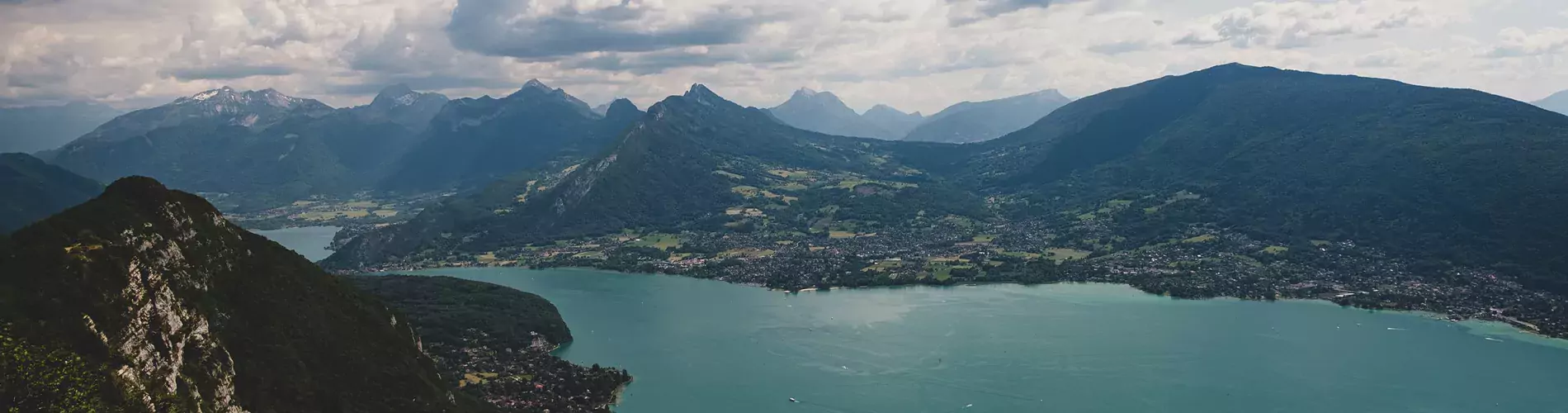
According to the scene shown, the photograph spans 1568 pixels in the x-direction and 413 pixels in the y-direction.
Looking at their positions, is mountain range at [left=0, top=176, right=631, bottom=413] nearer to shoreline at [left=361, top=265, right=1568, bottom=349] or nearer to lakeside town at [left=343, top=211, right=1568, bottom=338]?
shoreline at [left=361, top=265, right=1568, bottom=349]

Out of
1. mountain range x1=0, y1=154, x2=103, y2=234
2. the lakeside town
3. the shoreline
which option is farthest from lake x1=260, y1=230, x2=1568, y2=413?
mountain range x1=0, y1=154, x2=103, y2=234

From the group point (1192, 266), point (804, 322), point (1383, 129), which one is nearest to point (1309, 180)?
point (1383, 129)

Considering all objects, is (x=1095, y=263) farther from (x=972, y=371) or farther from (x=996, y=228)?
(x=972, y=371)

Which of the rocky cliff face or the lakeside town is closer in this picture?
the rocky cliff face

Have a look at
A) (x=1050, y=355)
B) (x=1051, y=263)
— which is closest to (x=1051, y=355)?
(x=1050, y=355)

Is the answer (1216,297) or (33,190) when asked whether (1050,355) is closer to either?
(1216,297)

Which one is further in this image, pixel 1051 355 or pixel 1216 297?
pixel 1216 297
